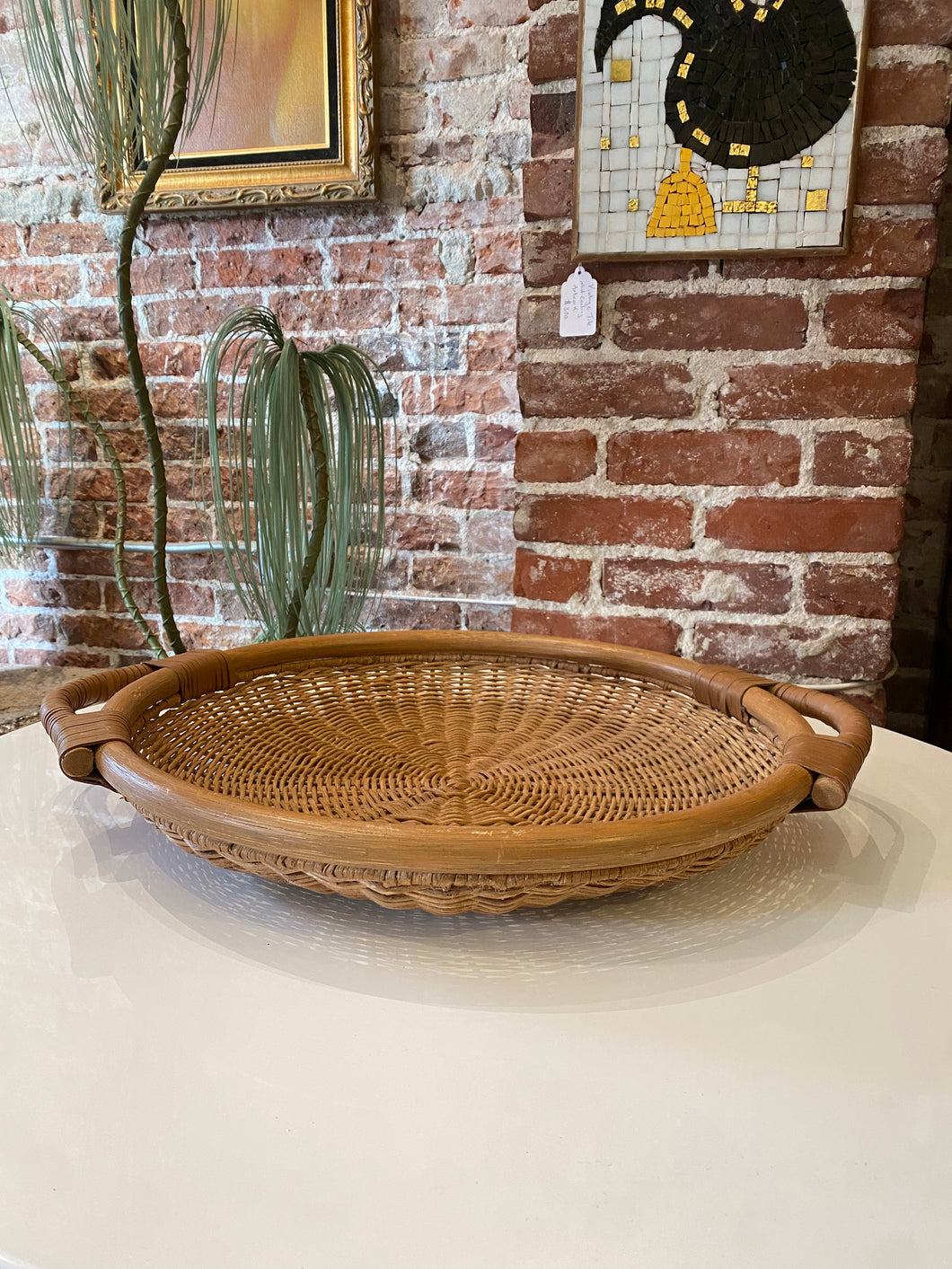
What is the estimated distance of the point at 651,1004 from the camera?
1.58ft

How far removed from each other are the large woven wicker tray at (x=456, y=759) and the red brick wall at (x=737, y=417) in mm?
406

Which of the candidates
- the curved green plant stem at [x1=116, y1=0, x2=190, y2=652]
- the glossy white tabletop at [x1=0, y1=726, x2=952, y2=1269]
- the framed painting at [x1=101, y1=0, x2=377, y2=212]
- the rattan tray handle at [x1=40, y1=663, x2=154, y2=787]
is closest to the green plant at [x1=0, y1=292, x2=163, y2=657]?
the curved green plant stem at [x1=116, y1=0, x2=190, y2=652]

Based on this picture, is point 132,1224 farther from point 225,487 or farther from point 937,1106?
point 225,487

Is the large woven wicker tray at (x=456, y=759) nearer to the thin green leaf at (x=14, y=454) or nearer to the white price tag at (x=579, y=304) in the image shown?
the white price tag at (x=579, y=304)

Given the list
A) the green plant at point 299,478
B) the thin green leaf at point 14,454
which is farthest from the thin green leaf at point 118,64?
the thin green leaf at point 14,454

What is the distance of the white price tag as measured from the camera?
119 cm

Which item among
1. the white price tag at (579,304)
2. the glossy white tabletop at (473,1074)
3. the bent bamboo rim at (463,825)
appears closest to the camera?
the glossy white tabletop at (473,1074)

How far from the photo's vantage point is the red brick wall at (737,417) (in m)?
1.10

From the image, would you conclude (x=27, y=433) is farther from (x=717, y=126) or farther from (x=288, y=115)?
(x=717, y=126)

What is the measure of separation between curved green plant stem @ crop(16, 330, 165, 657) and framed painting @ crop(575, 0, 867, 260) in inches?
43.8

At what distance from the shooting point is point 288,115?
1.63 metres

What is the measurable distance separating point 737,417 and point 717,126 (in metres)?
0.36

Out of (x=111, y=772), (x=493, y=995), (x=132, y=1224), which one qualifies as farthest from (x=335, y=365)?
(x=132, y=1224)

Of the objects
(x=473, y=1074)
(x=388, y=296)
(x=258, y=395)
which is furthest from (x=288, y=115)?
(x=473, y=1074)
